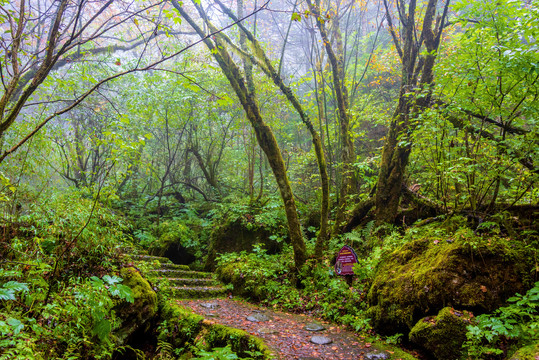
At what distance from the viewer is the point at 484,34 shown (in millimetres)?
4508

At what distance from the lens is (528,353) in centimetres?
258

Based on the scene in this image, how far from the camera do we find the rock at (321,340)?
3.98 metres

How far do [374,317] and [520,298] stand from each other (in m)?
1.82

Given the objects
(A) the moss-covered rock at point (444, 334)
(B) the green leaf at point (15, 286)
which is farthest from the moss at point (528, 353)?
(B) the green leaf at point (15, 286)

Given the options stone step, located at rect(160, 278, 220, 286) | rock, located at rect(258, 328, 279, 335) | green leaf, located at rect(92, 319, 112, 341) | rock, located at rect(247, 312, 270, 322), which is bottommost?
rock, located at rect(247, 312, 270, 322)

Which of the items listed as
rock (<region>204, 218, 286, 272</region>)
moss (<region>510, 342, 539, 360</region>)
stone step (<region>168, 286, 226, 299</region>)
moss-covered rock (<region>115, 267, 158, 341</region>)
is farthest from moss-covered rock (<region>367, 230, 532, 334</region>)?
rock (<region>204, 218, 286, 272</region>)

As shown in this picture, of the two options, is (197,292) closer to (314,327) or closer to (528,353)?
(314,327)

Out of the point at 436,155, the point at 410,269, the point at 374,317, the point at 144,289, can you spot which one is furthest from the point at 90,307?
the point at 436,155

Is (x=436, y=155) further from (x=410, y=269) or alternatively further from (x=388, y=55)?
(x=388, y=55)

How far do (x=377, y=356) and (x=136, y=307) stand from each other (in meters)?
3.45

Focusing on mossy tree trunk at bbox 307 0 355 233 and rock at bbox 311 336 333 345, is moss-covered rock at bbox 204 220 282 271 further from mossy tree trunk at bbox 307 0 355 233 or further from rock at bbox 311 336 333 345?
rock at bbox 311 336 333 345

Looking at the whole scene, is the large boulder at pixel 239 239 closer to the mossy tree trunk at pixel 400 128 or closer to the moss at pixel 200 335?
the mossy tree trunk at pixel 400 128

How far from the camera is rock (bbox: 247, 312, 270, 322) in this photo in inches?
201

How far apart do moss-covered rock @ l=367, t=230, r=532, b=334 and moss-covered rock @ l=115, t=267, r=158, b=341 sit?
3536mm
